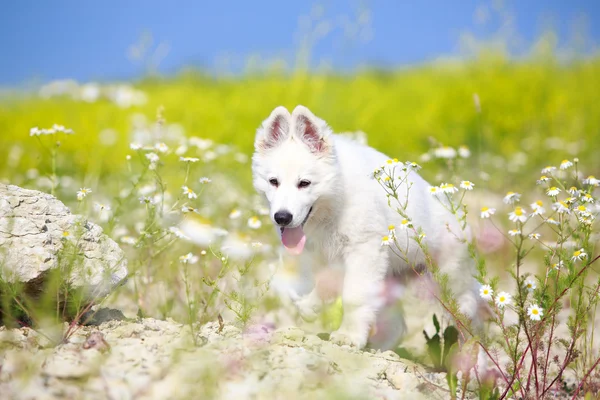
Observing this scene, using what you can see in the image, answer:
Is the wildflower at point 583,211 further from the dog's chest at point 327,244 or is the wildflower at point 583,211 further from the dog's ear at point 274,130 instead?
the dog's ear at point 274,130

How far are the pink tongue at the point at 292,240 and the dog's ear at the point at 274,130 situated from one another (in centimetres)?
67

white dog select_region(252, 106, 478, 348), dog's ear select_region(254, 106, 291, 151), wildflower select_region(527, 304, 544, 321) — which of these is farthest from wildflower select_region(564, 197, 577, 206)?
dog's ear select_region(254, 106, 291, 151)

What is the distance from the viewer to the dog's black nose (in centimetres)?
353

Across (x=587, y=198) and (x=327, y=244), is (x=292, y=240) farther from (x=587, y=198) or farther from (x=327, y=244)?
(x=587, y=198)

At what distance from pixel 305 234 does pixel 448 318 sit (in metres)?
1.28

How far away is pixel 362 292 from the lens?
3.66 meters

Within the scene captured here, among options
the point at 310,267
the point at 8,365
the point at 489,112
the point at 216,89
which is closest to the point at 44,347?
the point at 8,365

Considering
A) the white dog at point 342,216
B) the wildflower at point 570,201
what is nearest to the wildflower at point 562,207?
the wildflower at point 570,201

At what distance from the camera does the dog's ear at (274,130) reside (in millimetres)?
3961

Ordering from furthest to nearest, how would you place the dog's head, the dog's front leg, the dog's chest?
the dog's chest, the dog's head, the dog's front leg

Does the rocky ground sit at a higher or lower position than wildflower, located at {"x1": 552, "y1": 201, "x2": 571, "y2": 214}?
lower

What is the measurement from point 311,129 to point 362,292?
1160 millimetres

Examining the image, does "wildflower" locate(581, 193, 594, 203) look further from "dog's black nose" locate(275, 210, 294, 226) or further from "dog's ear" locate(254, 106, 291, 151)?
"dog's ear" locate(254, 106, 291, 151)

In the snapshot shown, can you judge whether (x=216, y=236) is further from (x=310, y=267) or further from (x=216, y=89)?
(x=216, y=89)
